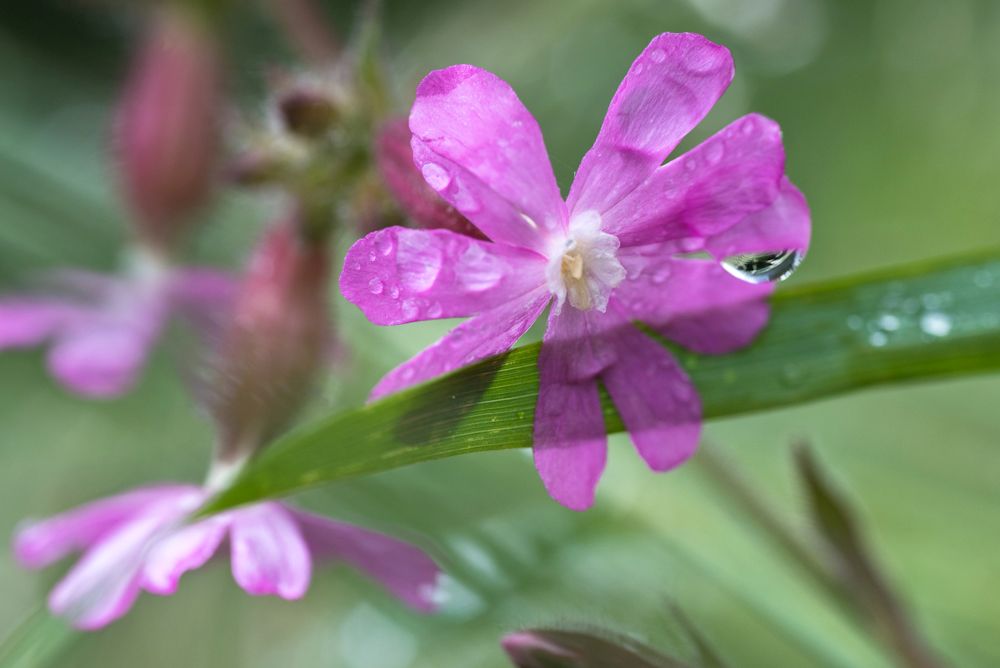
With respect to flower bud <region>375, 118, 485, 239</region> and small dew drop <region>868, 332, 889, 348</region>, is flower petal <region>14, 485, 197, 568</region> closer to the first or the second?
flower bud <region>375, 118, 485, 239</region>

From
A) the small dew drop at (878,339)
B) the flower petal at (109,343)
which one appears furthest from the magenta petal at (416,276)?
the flower petal at (109,343)

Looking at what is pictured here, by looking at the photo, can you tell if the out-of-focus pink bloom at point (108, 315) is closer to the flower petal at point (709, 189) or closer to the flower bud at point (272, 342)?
the flower bud at point (272, 342)

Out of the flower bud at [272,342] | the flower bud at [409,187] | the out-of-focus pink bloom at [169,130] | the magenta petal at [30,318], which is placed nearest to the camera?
the flower bud at [409,187]

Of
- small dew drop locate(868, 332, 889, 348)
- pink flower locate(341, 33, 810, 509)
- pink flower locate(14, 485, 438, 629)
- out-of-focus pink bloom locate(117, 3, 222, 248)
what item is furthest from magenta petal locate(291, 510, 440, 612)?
out-of-focus pink bloom locate(117, 3, 222, 248)

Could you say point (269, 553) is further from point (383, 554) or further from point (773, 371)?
point (773, 371)

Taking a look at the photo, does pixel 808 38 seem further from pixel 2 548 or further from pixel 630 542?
pixel 2 548

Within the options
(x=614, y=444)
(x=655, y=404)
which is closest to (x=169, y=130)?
(x=614, y=444)
